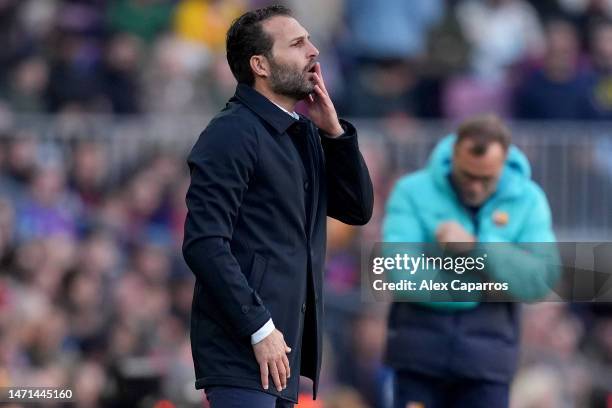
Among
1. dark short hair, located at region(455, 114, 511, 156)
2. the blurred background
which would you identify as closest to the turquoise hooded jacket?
dark short hair, located at region(455, 114, 511, 156)

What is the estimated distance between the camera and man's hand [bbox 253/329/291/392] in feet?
18.3

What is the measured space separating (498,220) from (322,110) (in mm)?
1639

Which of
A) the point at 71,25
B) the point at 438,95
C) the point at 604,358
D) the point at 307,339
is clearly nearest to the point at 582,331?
the point at 604,358

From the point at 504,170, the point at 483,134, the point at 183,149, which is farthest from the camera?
the point at 183,149

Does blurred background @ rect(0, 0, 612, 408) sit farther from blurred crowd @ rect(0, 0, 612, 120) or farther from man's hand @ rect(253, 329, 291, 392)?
man's hand @ rect(253, 329, 291, 392)

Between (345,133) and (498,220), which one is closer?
(345,133)

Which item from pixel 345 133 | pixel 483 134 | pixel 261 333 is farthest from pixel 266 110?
pixel 483 134

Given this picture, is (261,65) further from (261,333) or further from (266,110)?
(261,333)

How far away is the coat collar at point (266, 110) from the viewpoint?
19.1ft

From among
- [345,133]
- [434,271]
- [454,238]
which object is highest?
[345,133]

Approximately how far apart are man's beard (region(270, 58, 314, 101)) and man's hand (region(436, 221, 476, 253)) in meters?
1.60

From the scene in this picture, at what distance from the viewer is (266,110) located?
5844 mm

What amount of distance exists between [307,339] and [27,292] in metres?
5.56

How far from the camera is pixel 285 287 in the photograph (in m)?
5.74
